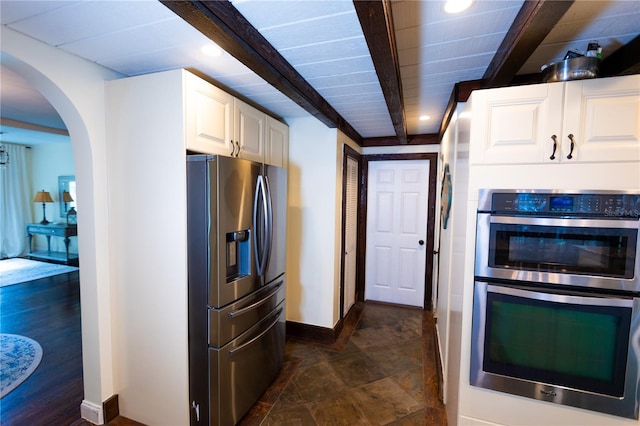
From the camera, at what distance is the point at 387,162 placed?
3.79m

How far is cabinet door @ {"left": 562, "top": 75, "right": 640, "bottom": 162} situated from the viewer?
1.16 m

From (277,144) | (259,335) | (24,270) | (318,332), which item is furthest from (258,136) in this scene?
(24,270)

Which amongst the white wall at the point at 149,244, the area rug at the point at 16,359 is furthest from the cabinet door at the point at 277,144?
the area rug at the point at 16,359

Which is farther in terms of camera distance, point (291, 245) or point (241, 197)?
point (291, 245)

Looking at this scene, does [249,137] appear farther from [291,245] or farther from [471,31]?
[471,31]

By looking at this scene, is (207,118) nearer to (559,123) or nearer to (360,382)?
(559,123)

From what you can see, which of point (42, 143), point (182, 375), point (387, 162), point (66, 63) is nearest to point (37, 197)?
point (42, 143)

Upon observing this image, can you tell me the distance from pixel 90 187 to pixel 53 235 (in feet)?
17.0

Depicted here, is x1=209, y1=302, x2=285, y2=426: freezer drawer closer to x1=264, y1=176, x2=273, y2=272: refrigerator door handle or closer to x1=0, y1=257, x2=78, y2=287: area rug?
x1=264, y1=176, x2=273, y2=272: refrigerator door handle

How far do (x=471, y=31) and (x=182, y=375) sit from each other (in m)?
2.40

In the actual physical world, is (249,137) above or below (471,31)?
below

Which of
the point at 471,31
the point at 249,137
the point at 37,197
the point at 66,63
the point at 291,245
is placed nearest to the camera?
the point at 471,31

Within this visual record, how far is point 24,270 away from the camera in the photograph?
16.1ft

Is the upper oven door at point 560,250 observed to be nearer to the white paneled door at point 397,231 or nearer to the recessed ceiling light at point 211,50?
the recessed ceiling light at point 211,50
